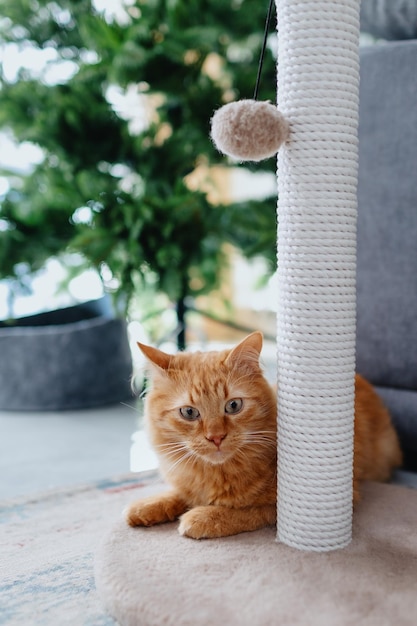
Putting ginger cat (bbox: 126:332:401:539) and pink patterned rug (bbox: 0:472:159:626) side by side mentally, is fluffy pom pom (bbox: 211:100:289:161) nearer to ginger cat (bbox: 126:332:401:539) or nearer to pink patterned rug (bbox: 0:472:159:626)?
ginger cat (bbox: 126:332:401:539)

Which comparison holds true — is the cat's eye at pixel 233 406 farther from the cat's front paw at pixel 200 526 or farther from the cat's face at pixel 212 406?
the cat's front paw at pixel 200 526

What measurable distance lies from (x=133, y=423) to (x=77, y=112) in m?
1.01

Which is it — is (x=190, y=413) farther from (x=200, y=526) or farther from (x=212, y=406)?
(x=200, y=526)

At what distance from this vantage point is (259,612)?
0.79 meters

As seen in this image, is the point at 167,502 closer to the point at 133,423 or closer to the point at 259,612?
the point at 259,612

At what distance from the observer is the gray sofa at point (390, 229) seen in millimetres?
1417

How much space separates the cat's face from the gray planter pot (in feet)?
3.36

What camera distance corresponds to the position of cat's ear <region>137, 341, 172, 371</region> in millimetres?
1086

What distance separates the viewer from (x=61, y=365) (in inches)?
82.0

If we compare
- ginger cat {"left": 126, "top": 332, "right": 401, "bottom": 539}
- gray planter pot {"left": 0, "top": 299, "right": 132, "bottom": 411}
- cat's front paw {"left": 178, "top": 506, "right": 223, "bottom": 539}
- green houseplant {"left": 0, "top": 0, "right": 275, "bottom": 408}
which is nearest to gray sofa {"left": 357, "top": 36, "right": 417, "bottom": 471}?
ginger cat {"left": 126, "top": 332, "right": 401, "bottom": 539}

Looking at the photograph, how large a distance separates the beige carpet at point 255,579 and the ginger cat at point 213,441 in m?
0.03

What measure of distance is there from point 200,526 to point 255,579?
152mm

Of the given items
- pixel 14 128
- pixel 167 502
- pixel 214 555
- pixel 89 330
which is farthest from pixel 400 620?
pixel 14 128

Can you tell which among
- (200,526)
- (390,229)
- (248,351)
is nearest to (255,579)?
(200,526)
